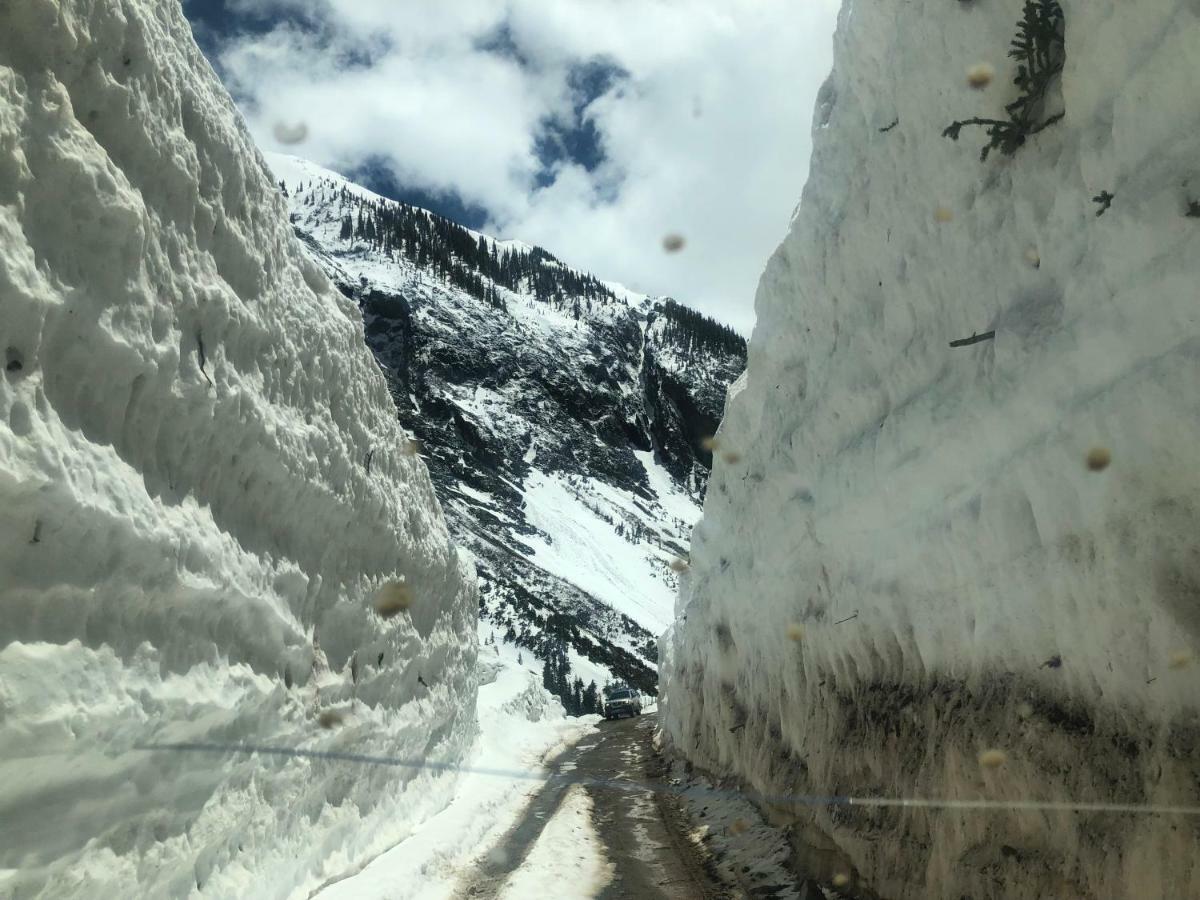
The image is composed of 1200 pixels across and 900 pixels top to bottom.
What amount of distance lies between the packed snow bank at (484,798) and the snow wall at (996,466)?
3.81 metres

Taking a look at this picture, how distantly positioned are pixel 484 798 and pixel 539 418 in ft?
423

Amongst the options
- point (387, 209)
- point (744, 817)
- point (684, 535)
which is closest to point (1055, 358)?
point (744, 817)

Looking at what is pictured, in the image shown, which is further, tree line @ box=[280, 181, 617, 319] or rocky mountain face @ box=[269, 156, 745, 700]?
tree line @ box=[280, 181, 617, 319]

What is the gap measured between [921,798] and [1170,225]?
14.7 feet

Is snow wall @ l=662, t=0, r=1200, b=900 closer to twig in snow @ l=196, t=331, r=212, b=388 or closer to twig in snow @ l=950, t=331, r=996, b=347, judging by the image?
twig in snow @ l=950, t=331, r=996, b=347

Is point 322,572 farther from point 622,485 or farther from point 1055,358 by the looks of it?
point 622,485

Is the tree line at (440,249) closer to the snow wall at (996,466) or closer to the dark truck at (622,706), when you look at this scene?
the dark truck at (622,706)

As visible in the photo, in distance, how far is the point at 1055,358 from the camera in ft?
17.5

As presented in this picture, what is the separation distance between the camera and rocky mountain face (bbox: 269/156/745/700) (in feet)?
222

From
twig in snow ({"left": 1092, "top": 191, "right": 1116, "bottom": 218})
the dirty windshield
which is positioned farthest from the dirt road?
twig in snow ({"left": 1092, "top": 191, "right": 1116, "bottom": 218})

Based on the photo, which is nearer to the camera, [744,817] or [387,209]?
[744,817]

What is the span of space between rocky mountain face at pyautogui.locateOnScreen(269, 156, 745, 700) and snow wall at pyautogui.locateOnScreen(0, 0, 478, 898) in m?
36.8

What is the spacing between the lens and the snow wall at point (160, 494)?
4.39m

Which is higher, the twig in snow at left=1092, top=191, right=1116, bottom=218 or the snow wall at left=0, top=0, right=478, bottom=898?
the twig in snow at left=1092, top=191, right=1116, bottom=218
